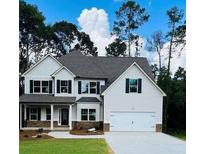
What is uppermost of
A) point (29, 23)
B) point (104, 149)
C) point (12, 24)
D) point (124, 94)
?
point (29, 23)

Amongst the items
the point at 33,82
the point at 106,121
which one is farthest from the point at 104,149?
the point at 33,82

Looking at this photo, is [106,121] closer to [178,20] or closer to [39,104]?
[39,104]

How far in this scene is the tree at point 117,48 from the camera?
3173 centimetres

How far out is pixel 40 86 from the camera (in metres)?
24.3

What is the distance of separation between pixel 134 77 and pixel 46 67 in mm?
6248

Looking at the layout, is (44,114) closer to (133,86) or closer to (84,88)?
(84,88)

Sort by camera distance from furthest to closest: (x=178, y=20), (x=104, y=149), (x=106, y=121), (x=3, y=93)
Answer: (x=178, y=20), (x=106, y=121), (x=104, y=149), (x=3, y=93)

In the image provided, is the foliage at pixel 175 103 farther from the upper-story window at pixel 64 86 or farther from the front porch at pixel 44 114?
the upper-story window at pixel 64 86

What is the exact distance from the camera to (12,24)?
602 cm

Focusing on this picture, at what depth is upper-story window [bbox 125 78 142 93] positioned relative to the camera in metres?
23.0

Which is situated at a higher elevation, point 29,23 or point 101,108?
point 29,23

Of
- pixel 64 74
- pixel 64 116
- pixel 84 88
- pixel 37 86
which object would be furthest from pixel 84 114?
pixel 37 86
